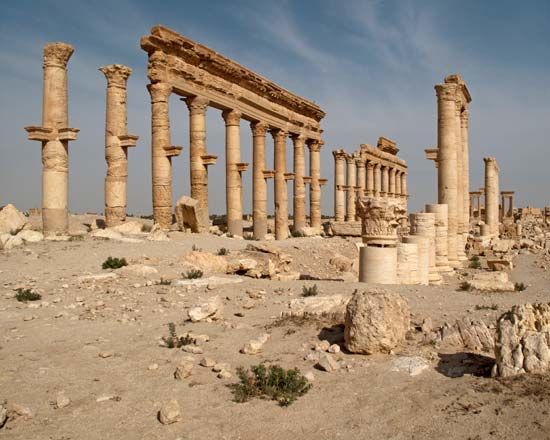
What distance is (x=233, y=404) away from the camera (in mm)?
5523

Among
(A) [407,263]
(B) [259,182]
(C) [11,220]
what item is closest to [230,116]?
(B) [259,182]

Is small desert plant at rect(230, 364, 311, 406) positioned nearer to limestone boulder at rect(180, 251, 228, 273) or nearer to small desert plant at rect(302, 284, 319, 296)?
small desert plant at rect(302, 284, 319, 296)

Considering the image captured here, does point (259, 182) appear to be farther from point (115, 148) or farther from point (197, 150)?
point (115, 148)

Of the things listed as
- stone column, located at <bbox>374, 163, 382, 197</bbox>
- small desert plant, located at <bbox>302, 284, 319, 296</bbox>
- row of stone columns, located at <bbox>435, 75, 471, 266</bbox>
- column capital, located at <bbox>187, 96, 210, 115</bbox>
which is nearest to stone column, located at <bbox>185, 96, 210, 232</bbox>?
column capital, located at <bbox>187, 96, 210, 115</bbox>

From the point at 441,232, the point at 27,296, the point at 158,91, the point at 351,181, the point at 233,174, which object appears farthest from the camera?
the point at 351,181

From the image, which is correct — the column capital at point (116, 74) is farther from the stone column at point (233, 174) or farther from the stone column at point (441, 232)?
the stone column at point (441, 232)

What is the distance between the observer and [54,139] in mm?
18734

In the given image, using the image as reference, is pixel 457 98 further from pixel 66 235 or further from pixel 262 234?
pixel 66 235

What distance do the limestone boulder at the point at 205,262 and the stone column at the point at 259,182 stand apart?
562 inches

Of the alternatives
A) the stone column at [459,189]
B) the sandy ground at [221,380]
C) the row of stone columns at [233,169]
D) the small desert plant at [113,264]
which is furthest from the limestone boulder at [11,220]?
the stone column at [459,189]

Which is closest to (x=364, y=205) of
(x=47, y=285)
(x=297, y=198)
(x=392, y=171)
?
(x=47, y=285)

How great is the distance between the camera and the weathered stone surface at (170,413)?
16.7 ft

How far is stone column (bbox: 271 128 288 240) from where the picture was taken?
30594 mm

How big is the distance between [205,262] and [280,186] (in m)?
17.8
